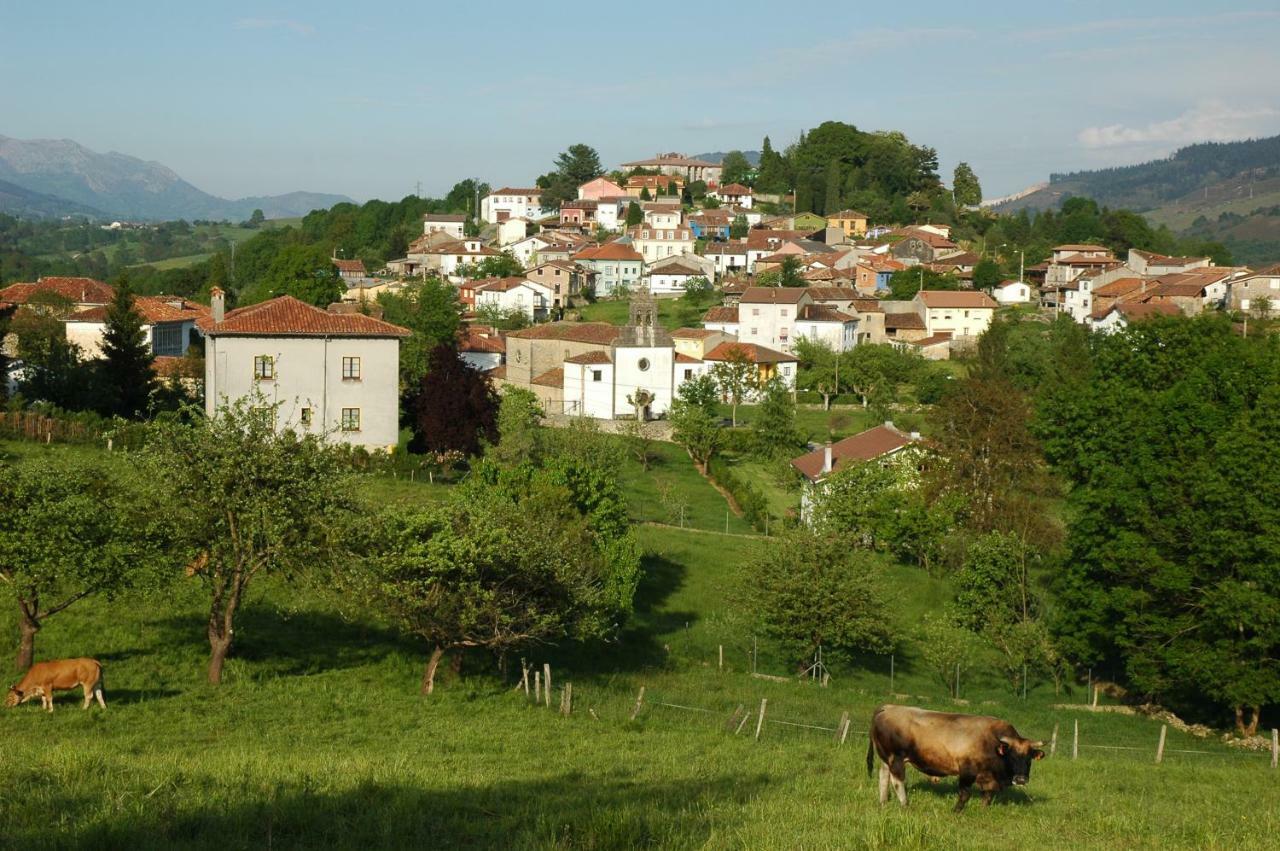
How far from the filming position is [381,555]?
20.0 metres

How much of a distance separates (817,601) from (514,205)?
125 meters

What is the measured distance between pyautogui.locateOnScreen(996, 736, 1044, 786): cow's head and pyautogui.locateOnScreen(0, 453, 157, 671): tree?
45.3 ft

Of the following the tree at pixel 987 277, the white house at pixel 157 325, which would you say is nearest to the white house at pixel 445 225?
the tree at pixel 987 277

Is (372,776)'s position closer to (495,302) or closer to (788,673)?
(788,673)

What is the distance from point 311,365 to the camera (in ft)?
137

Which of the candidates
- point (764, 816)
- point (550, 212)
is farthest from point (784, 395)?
point (550, 212)

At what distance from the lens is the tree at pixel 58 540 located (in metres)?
18.4

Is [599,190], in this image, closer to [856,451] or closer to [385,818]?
[856,451]

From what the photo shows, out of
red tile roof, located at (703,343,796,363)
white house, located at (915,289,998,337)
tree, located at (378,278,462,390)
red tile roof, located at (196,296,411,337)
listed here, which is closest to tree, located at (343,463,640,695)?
red tile roof, located at (196,296,411,337)

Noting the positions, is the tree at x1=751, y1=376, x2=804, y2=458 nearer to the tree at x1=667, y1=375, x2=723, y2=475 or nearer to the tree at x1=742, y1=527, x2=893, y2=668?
the tree at x1=667, y1=375, x2=723, y2=475

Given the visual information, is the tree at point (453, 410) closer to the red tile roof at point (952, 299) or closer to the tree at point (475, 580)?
the tree at point (475, 580)

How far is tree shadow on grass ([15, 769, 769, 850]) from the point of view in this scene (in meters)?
9.49

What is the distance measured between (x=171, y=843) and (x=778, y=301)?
72.6 metres

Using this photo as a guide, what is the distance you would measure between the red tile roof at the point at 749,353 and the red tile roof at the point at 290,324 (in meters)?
31.0
